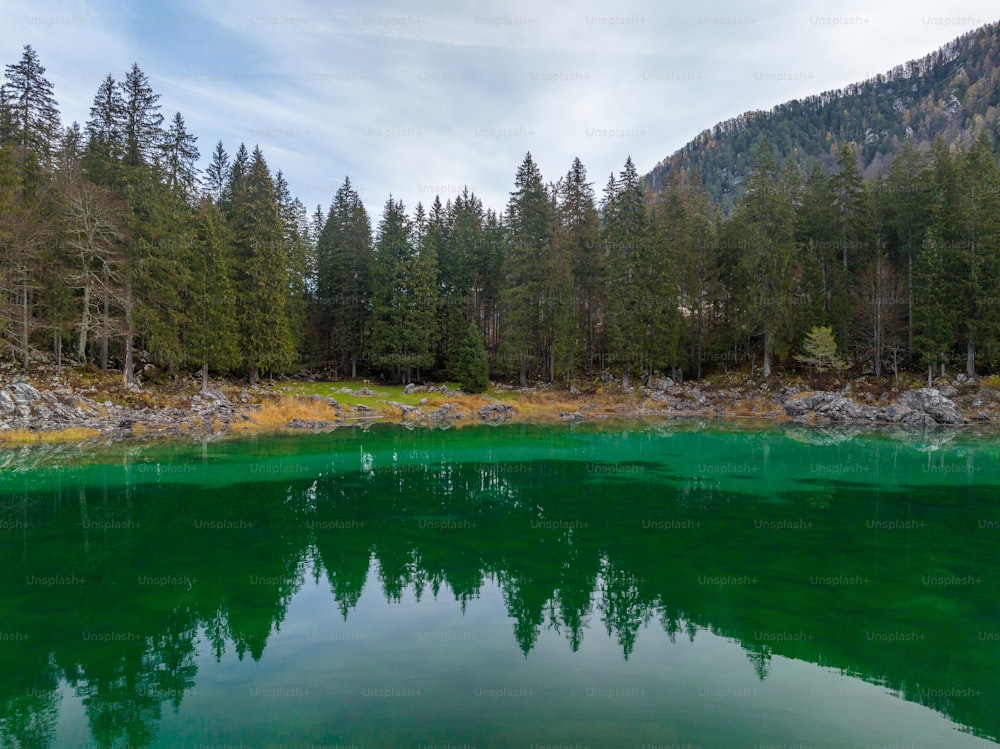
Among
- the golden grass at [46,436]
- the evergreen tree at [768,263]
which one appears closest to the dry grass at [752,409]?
the evergreen tree at [768,263]

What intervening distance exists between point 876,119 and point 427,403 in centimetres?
18896

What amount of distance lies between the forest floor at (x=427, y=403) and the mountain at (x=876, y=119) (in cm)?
10655

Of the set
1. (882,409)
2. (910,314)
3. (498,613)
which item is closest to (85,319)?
(498,613)

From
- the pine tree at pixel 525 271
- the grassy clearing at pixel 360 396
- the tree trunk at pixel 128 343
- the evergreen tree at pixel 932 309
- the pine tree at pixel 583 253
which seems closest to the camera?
the tree trunk at pixel 128 343

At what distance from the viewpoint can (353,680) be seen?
8258 millimetres

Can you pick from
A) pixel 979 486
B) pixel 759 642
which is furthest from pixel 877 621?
pixel 979 486

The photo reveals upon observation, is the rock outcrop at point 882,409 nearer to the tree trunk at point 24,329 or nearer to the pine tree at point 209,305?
the pine tree at point 209,305

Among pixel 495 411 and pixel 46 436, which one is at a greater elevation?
pixel 495 411

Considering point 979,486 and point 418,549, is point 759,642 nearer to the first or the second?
point 418,549

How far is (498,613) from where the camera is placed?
10.7 m

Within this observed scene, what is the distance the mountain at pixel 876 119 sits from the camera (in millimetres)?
152500

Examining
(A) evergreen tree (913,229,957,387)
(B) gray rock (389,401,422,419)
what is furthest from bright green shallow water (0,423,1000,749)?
(A) evergreen tree (913,229,957,387)

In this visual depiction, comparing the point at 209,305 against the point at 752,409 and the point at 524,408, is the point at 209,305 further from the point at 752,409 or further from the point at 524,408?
the point at 752,409

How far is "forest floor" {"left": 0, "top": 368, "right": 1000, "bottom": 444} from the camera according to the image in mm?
34000
